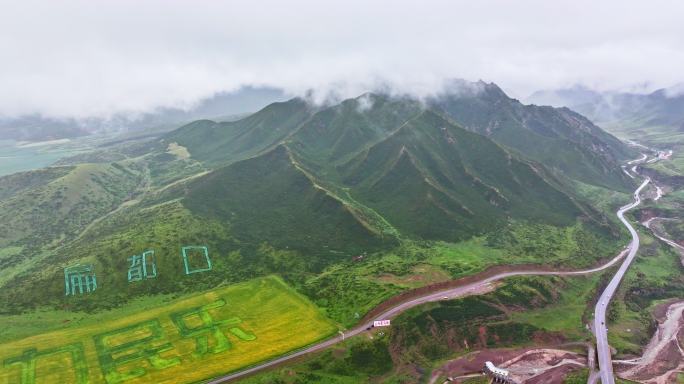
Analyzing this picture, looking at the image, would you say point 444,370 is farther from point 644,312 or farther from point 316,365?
point 644,312

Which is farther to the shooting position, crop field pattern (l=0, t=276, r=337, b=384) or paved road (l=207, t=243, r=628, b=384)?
crop field pattern (l=0, t=276, r=337, b=384)

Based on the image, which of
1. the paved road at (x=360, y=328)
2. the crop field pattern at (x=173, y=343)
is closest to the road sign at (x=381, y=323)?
the paved road at (x=360, y=328)

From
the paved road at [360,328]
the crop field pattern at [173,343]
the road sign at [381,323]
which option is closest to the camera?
the paved road at [360,328]

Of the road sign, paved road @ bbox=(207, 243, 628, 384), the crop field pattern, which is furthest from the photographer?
the road sign

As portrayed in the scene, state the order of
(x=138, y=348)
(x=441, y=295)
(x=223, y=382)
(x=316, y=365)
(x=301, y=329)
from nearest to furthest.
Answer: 1. (x=223, y=382)
2. (x=316, y=365)
3. (x=138, y=348)
4. (x=301, y=329)
5. (x=441, y=295)

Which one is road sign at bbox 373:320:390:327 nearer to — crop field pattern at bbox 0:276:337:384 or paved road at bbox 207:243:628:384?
paved road at bbox 207:243:628:384

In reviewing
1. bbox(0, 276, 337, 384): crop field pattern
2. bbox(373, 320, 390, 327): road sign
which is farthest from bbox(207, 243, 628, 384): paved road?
bbox(0, 276, 337, 384): crop field pattern

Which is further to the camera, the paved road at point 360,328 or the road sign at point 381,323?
the road sign at point 381,323

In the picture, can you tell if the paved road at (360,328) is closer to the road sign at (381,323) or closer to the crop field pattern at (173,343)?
the road sign at (381,323)

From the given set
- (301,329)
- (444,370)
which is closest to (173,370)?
(301,329)
